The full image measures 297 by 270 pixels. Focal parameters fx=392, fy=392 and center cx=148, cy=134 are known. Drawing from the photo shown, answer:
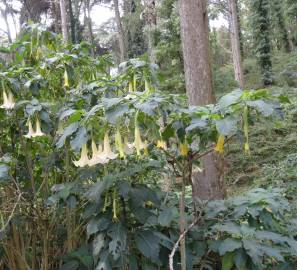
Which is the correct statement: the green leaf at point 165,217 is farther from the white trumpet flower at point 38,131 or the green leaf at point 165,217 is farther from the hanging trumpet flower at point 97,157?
the white trumpet flower at point 38,131

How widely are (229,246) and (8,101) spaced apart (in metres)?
1.74

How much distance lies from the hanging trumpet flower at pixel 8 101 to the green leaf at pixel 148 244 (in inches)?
48.2

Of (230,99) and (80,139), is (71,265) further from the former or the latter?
(230,99)

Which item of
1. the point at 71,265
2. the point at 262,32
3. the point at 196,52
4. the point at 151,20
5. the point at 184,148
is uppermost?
the point at 151,20

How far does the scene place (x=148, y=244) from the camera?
2.25 metres

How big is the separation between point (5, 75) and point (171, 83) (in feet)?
40.3

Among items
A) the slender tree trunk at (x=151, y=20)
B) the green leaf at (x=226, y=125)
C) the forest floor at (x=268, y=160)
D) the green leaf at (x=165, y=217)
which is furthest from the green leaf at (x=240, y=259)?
the slender tree trunk at (x=151, y=20)

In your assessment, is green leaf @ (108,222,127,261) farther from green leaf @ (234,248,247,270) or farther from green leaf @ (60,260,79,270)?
green leaf @ (234,248,247,270)

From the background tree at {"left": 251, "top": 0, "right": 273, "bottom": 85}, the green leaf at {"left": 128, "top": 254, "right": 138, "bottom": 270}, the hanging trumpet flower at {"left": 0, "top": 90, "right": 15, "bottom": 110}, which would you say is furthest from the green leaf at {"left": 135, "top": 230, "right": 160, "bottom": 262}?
the background tree at {"left": 251, "top": 0, "right": 273, "bottom": 85}

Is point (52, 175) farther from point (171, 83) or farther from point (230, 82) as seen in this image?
point (230, 82)

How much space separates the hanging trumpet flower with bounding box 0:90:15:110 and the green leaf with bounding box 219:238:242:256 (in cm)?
165

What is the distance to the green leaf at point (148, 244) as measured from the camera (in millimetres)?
2217

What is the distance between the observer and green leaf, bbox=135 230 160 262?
7.27 feet

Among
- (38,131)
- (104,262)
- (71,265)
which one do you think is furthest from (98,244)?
(38,131)
